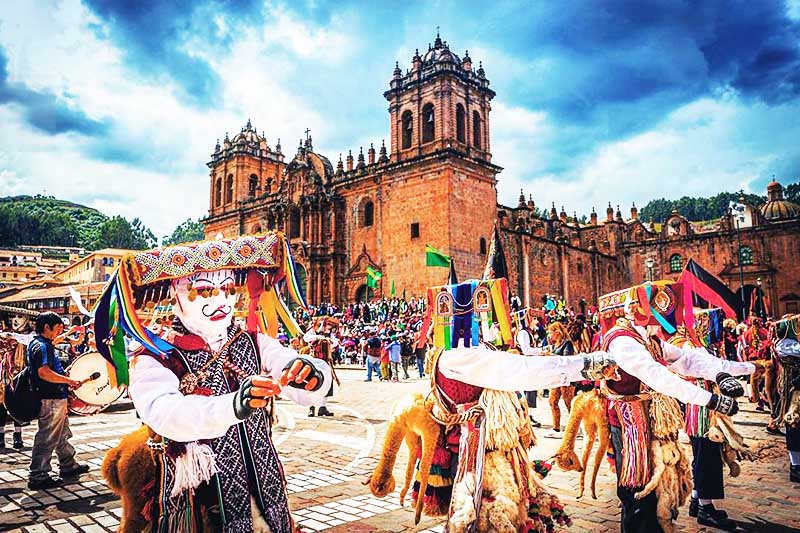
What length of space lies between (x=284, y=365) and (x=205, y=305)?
1.85ft

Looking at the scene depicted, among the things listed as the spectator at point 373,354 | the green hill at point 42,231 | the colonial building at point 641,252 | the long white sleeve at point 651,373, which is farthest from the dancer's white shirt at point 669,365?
→ the green hill at point 42,231

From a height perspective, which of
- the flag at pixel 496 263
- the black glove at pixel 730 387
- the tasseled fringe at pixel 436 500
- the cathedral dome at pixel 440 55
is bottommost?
the tasseled fringe at pixel 436 500

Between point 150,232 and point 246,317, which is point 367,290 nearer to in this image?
point 246,317

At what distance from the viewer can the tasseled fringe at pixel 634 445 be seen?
400 centimetres

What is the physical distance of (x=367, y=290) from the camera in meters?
32.5

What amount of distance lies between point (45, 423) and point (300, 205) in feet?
101

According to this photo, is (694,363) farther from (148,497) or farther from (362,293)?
(362,293)

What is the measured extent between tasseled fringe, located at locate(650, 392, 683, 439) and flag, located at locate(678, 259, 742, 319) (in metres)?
1.71

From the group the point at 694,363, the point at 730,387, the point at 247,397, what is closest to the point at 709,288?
the point at 694,363

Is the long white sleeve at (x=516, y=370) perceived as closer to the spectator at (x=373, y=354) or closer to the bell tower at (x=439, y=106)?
the spectator at (x=373, y=354)

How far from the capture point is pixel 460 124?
30344mm

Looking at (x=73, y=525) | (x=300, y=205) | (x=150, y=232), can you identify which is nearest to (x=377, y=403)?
(x=73, y=525)

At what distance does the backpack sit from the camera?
6.61 meters

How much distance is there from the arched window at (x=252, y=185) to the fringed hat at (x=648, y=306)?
4043 centimetres
